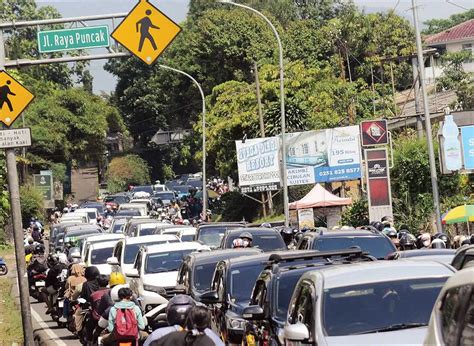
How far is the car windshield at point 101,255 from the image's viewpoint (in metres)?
29.4

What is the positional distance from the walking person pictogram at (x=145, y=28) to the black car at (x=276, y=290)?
25.4ft

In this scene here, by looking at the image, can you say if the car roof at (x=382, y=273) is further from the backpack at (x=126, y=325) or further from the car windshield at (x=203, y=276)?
the car windshield at (x=203, y=276)

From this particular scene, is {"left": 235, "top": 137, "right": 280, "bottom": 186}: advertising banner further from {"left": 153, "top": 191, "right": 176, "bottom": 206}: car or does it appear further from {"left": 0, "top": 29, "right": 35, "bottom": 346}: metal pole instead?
{"left": 0, "top": 29, "right": 35, "bottom": 346}: metal pole

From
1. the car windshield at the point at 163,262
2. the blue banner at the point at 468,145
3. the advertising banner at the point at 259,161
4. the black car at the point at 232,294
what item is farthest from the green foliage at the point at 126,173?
the black car at the point at 232,294

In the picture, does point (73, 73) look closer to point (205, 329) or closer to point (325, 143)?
point (325, 143)

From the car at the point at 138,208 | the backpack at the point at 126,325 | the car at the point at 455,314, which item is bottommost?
the backpack at the point at 126,325

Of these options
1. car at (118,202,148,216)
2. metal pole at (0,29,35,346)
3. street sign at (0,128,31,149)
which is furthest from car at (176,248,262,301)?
car at (118,202,148,216)

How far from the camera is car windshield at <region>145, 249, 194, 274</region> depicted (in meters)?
23.1

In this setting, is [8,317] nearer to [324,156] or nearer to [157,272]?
[157,272]

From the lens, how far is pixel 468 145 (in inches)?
1454

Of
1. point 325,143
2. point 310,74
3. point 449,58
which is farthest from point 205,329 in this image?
point 449,58

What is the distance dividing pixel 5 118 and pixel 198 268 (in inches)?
159

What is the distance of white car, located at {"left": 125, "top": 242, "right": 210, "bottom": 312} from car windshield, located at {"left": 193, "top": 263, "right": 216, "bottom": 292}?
168 centimetres

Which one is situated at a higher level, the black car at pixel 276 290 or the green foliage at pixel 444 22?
the green foliage at pixel 444 22
